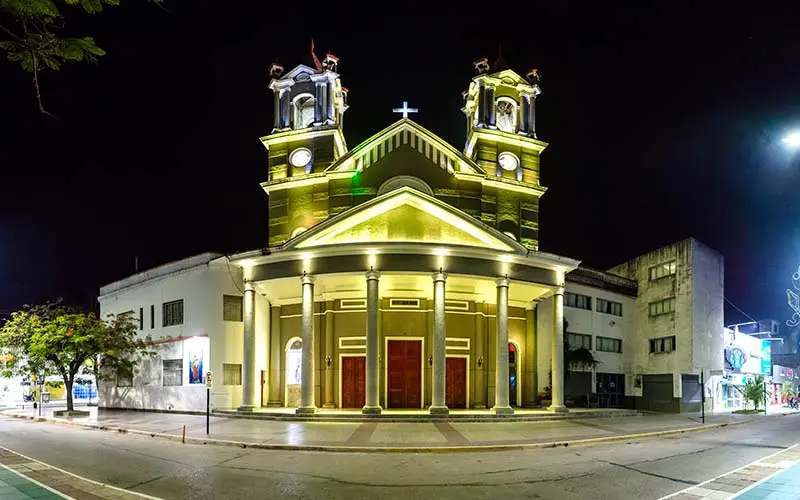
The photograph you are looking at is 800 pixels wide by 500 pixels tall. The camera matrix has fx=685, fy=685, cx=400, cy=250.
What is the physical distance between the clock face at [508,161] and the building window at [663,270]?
13.0 meters

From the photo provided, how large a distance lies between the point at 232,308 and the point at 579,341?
20.6m

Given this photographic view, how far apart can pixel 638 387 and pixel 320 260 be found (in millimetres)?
25866

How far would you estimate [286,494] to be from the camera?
1227cm

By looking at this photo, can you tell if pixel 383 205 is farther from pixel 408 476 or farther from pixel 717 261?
pixel 717 261

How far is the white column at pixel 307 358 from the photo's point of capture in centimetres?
2827

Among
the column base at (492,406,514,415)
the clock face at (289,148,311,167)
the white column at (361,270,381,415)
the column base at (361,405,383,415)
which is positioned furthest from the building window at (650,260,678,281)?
the column base at (361,405,383,415)

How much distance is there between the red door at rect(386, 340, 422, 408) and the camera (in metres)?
32.9

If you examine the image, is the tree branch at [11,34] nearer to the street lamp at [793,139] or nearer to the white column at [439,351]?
the street lamp at [793,139]

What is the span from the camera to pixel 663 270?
44.5 m

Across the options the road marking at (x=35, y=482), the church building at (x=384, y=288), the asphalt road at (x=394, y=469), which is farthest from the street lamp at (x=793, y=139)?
the church building at (x=384, y=288)

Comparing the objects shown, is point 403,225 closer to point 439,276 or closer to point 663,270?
point 439,276

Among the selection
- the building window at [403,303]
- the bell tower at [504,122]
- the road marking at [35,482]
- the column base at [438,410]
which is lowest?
the column base at [438,410]

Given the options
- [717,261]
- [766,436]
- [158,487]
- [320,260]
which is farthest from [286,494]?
[717,261]

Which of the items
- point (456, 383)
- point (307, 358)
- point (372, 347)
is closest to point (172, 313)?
point (307, 358)
